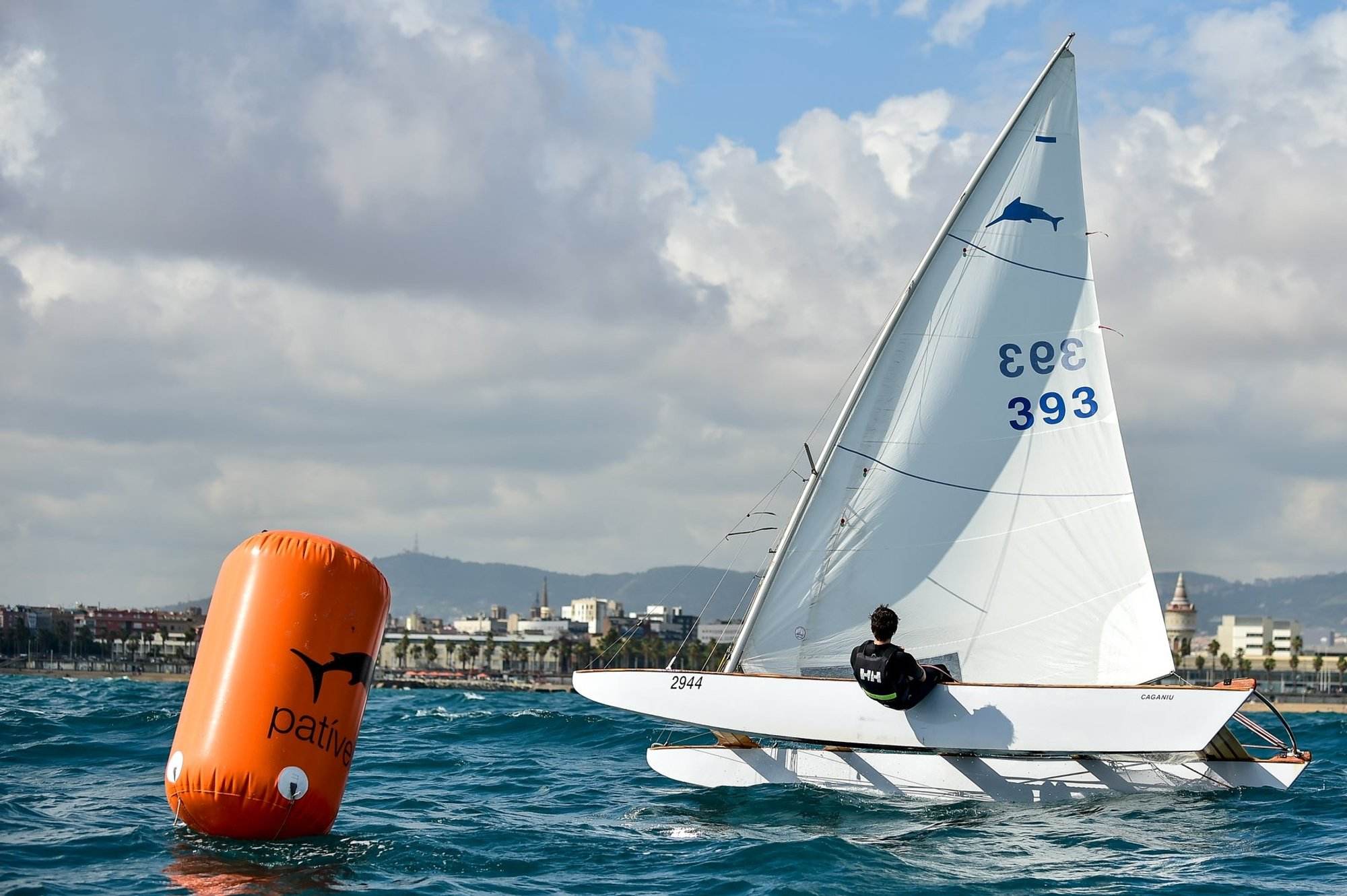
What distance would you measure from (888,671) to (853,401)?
4.09 metres

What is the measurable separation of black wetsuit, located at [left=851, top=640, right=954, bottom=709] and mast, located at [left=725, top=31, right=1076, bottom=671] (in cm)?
221

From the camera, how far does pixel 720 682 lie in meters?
17.1

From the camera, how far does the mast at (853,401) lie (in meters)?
18.2

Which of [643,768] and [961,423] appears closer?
[961,423]

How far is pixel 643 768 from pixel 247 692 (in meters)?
11.2

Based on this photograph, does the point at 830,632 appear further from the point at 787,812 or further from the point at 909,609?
the point at 787,812

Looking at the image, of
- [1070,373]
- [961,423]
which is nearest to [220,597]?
[961,423]

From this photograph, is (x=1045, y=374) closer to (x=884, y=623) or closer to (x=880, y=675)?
(x=884, y=623)

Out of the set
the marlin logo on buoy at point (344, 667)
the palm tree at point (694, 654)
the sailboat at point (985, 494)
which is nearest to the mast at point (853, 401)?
the sailboat at point (985, 494)

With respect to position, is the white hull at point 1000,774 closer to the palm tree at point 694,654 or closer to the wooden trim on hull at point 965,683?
the wooden trim on hull at point 965,683

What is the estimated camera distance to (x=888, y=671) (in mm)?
15898

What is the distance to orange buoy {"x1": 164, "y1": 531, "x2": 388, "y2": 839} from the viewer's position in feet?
38.6

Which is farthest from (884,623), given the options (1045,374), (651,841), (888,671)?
(1045,374)

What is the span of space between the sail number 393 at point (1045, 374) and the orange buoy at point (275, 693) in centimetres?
970
